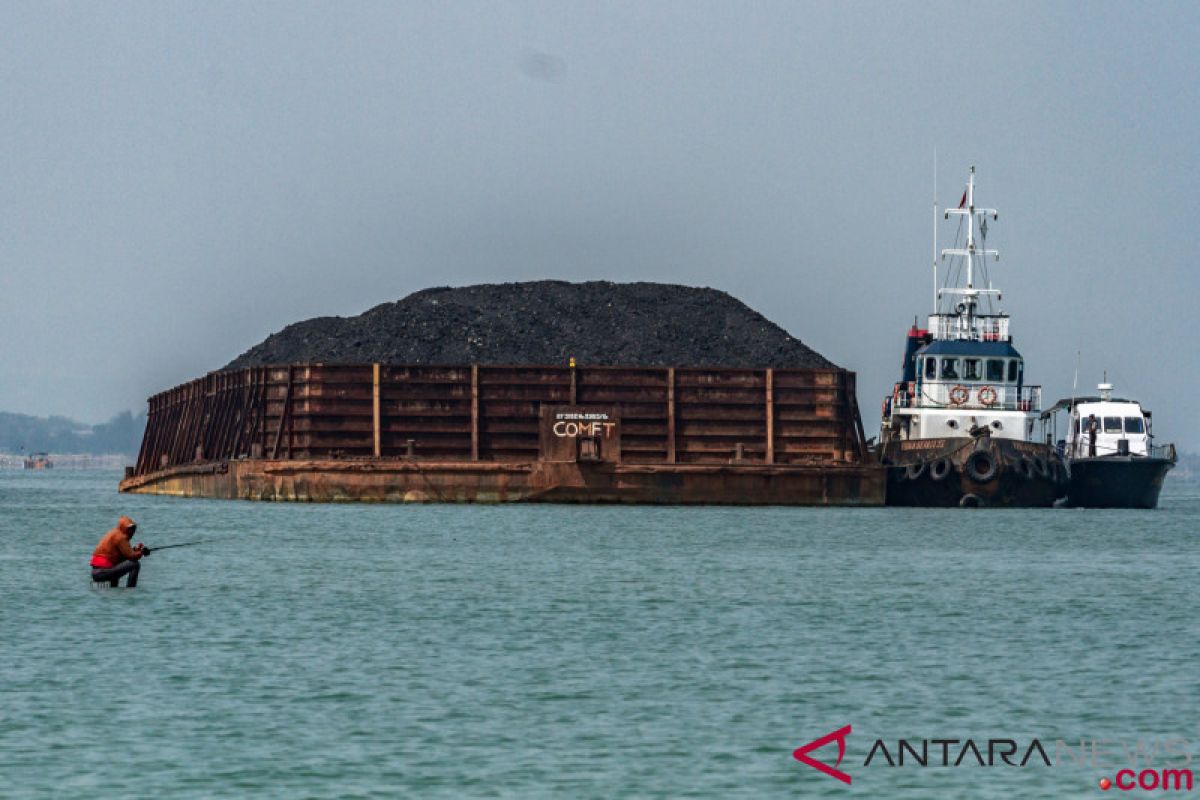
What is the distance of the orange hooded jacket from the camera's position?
32.8 m

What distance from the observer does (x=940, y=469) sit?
215ft

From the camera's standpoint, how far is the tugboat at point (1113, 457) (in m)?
70.3

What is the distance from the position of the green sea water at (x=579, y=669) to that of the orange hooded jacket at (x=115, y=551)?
611mm

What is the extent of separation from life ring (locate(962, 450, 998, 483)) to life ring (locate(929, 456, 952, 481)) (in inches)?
22.6

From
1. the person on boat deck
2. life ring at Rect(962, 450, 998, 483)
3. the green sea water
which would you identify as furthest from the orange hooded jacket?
life ring at Rect(962, 450, 998, 483)

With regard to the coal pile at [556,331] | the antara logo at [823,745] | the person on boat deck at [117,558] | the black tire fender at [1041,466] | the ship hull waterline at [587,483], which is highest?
the coal pile at [556,331]

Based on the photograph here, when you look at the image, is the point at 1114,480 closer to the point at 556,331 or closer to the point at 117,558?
the point at 556,331

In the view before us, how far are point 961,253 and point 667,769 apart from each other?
5571cm

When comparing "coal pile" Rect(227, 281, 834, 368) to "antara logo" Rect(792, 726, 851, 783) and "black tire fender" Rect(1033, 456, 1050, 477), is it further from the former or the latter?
"antara logo" Rect(792, 726, 851, 783)

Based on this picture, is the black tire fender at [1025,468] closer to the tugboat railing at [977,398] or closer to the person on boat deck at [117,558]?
the tugboat railing at [977,398]

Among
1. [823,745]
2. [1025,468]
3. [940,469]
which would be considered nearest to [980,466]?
[940,469]

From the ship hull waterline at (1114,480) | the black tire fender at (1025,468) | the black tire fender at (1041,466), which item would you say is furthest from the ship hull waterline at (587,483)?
the ship hull waterline at (1114,480)

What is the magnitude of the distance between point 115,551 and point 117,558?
0.13 m

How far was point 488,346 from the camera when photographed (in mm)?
91812
